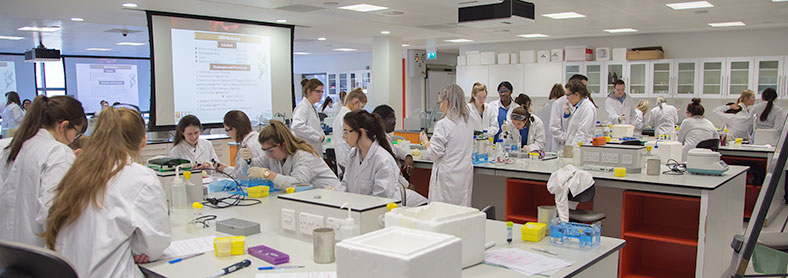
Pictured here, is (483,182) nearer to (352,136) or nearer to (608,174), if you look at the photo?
(608,174)

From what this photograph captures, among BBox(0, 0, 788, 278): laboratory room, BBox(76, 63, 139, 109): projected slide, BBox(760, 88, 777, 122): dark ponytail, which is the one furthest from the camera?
BBox(76, 63, 139, 109): projected slide

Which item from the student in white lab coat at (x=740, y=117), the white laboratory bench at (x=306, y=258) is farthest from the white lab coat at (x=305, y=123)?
the student in white lab coat at (x=740, y=117)

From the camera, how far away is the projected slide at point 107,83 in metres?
13.9

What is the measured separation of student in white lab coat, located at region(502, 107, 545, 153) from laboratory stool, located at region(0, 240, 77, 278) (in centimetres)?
394

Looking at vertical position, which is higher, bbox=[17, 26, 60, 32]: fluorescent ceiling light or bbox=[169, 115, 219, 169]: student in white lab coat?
bbox=[17, 26, 60, 32]: fluorescent ceiling light

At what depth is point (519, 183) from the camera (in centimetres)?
429

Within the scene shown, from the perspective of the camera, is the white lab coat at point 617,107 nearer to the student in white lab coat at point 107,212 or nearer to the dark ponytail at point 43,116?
the dark ponytail at point 43,116

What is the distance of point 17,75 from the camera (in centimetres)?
1299

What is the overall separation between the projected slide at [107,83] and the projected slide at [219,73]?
8.44 m

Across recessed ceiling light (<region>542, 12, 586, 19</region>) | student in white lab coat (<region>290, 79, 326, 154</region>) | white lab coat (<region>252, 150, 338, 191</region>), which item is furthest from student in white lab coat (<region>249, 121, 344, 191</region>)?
recessed ceiling light (<region>542, 12, 586, 19</region>)

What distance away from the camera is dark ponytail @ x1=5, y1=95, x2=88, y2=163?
249 cm

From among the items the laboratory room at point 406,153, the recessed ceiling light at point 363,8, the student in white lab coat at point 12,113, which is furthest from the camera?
the student in white lab coat at point 12,113

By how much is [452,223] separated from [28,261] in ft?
3.96

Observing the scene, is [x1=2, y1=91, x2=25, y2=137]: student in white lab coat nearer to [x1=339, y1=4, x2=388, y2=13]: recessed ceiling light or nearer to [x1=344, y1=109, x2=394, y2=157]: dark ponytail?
[x1=339, y1=4, x2=388, y2=13]: recessed ceiling light
